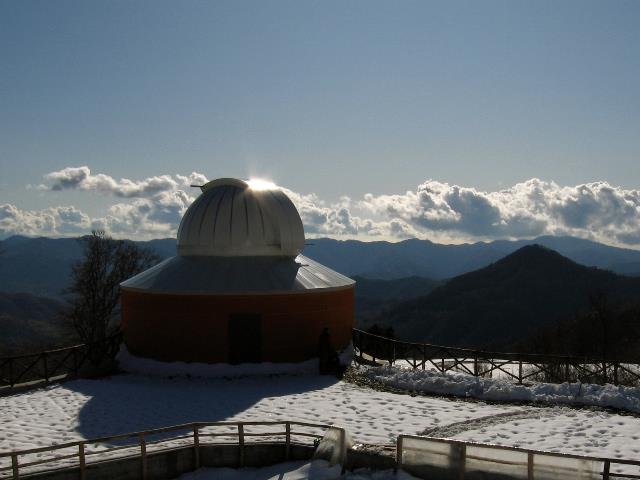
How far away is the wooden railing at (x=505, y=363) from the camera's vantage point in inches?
664

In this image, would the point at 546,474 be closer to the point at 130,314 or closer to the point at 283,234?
the point at 283,234

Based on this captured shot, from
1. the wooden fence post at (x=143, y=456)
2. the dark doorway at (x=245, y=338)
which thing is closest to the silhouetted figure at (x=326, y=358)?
the dark doorway at (x=245, y=338)

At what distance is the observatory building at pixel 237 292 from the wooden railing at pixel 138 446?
20.9 ft

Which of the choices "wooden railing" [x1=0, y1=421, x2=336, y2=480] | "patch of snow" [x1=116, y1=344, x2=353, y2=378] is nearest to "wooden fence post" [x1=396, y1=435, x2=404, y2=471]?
"wooden railing" [x1=0, y1=421, x2=336, y2=480]

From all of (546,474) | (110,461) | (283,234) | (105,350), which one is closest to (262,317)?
(283,234)

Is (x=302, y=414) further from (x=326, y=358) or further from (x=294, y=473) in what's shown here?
(x=326, y=358)

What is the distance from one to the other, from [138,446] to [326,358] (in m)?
8.80

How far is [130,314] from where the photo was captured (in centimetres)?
2084

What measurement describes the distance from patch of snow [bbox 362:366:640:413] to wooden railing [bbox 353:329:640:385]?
738mm

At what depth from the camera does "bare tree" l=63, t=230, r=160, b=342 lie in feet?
120

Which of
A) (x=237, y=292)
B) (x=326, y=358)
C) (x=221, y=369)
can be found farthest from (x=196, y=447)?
(x=326, y=358)

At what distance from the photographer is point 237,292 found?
753 inches

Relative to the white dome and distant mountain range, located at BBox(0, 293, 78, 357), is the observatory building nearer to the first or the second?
the white dome

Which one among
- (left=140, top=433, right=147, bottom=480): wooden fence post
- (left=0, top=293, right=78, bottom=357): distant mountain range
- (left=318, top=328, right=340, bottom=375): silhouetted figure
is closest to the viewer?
(left=140, top=433, right=147, bottom=480): wooden fence post
